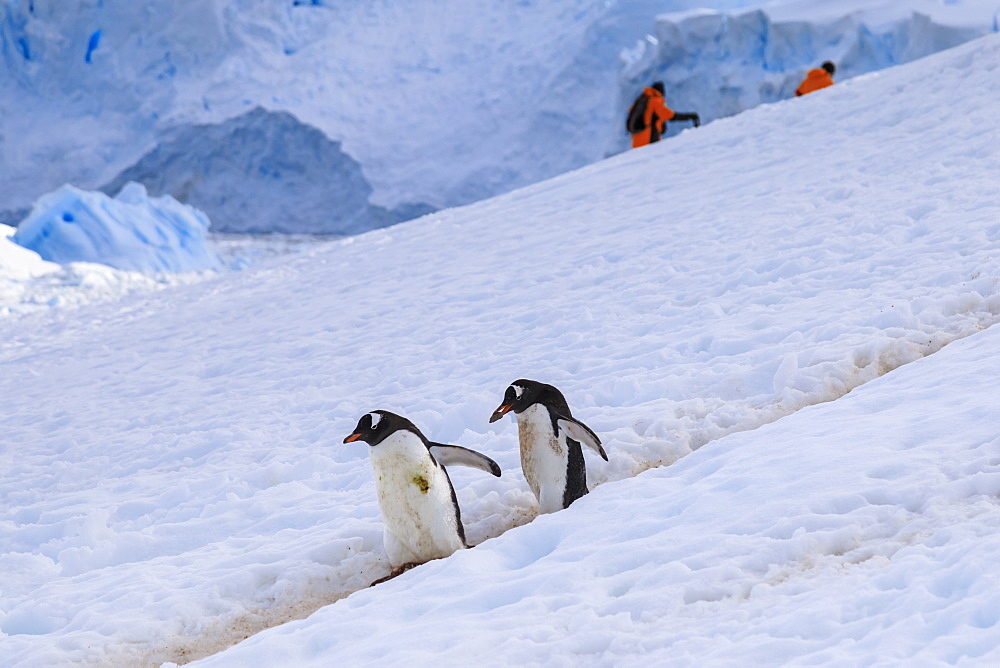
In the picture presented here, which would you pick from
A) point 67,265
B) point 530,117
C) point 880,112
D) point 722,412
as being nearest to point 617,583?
point 722,412

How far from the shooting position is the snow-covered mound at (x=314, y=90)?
82.8 feet

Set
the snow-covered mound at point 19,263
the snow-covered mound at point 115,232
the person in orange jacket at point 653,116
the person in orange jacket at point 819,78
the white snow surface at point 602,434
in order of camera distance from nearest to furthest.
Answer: the white snow surface at point 602,434 → the person in orange jacket at point 653,116 → the person in orange jacket at point 819,78 → the snow-covered mound at point 19,263 → the snow-covered mound at point 115,232

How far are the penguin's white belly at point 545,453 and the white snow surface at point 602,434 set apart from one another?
0.15 metres

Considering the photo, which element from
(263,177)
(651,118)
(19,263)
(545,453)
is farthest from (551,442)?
(263,177)

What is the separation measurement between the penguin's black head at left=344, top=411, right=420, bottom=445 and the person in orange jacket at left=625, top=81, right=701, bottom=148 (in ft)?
27.7

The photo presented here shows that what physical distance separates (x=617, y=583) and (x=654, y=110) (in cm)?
951

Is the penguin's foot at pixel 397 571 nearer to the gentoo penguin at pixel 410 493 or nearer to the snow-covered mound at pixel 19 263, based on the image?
the gentoo penguin at pixel 410 493

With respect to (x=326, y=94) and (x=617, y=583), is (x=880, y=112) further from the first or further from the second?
(x=326, y=94)

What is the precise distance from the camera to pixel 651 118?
37.9ft

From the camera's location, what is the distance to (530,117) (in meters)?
25.7

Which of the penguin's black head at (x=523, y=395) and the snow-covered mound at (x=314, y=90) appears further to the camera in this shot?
the snow-covered mound at (x=314, y=90)

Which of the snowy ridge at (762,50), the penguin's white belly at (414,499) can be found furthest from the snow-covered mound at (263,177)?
the penguin's white belly at (414,499)

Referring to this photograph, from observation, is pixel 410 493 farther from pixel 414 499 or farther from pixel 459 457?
pixel 459 457

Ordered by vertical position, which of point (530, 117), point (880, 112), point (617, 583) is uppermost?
point (530, 117)
